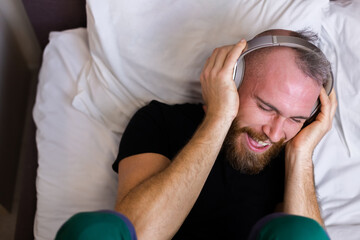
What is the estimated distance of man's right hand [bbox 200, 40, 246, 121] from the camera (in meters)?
1.02

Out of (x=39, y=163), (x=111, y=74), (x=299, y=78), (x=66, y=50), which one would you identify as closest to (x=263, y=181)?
(x=299, y=78)

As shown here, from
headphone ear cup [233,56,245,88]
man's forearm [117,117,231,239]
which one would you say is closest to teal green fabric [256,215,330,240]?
man's forearm [117,117,231,239]

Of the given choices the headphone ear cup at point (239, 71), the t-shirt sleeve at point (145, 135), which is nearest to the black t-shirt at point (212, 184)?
the t-shirt sleeve at point (145, 135)

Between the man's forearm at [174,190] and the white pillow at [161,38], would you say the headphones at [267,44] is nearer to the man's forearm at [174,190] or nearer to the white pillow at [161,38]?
the man's forearm at [174,190]

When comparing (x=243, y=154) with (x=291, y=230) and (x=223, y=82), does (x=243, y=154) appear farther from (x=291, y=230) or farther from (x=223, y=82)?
(x=291, y=230)

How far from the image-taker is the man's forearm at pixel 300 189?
1.11 meters

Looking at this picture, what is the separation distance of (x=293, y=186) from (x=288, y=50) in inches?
15.2

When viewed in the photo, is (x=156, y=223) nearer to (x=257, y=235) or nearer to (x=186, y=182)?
(x=186, y=182)

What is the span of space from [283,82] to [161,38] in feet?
1.48

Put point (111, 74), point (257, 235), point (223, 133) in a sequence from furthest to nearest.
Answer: point (111, 74)
point (223, 133)
point (257, 235)

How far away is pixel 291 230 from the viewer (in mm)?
804

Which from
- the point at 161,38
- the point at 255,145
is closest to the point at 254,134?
the point at 255,145

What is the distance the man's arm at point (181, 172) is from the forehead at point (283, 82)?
77 mm

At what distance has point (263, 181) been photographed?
120cm
